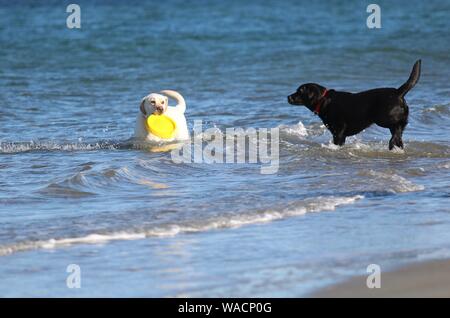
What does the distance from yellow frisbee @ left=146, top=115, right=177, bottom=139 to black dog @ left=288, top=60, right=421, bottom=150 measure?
4.31 ft

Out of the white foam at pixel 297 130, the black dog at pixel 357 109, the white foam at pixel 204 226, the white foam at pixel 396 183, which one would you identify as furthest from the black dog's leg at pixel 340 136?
the white foam at pixel 204 226

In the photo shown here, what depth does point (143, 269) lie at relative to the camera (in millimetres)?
5527

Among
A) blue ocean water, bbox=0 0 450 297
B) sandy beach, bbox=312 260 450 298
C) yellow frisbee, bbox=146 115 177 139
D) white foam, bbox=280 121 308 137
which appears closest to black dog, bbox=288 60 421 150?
blue ocean water, bbox=0 0 450 297

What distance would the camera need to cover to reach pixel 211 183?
27.1 ft

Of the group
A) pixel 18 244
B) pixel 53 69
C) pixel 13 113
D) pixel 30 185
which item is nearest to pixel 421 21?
pixel 53 69

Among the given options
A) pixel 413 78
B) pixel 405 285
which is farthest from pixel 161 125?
pixel 405 285

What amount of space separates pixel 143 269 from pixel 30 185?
2.96 meters

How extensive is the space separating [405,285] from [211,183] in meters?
3.27

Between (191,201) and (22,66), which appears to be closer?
(191,201)

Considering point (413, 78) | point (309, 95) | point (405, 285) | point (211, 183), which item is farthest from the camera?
point (309, 95)

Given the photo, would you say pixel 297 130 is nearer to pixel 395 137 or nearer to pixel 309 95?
pixel 309 95

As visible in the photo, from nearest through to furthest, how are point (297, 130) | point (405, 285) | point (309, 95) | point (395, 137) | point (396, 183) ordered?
point (405, 285) → point (396, 183) → point (395, 137) → point (309, 95) → point (297, 130)

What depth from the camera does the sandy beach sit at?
5.03 metres
